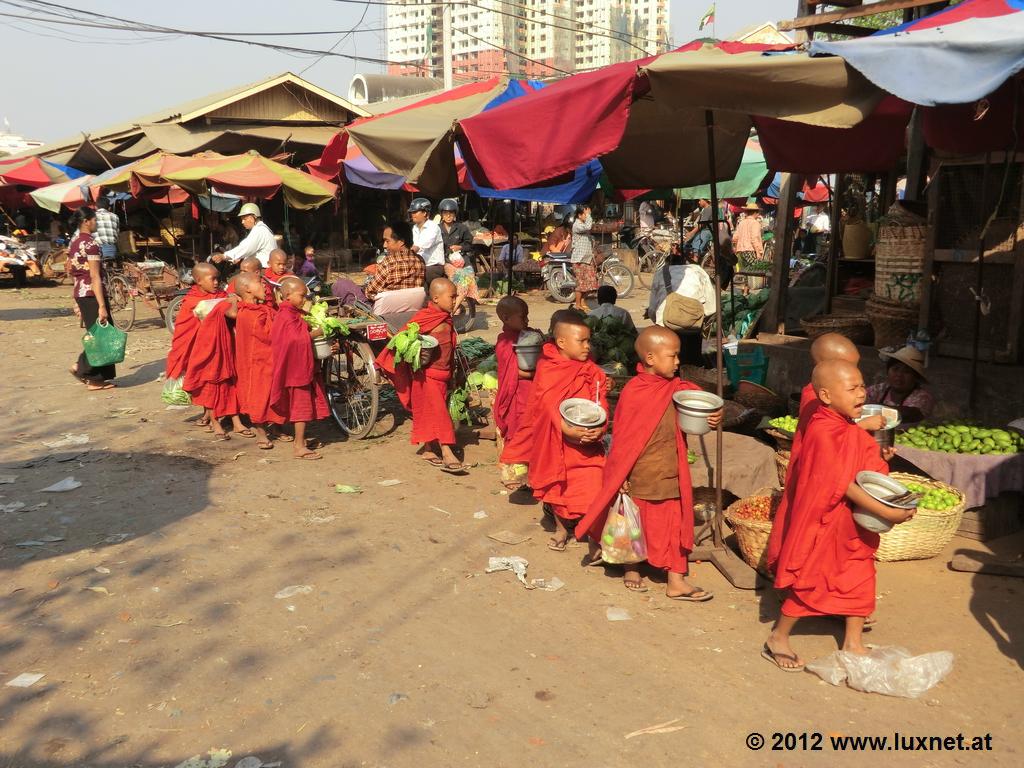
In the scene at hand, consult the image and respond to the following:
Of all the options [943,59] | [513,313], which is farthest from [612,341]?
[943,59]

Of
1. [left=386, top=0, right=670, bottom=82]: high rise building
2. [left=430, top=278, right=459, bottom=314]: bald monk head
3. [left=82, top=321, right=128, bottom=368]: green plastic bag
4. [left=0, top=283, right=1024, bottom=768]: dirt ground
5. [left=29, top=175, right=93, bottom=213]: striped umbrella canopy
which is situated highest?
[left=386, top=0, right=670, bottom=82]: high rise building

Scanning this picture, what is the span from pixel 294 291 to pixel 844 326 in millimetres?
4830

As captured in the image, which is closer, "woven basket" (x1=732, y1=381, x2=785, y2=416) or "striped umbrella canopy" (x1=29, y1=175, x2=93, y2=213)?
"woven basket" (x1=732, y1=381, x2=785, y2=416)

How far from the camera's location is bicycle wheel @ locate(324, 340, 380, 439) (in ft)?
25.6

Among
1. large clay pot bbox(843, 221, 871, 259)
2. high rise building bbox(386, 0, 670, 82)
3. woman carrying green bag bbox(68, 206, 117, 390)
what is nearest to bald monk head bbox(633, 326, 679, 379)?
large clay pot bbox(843, 221, 871, 259)

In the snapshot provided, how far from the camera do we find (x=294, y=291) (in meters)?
7.20

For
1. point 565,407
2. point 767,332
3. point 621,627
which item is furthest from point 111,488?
point 767,332

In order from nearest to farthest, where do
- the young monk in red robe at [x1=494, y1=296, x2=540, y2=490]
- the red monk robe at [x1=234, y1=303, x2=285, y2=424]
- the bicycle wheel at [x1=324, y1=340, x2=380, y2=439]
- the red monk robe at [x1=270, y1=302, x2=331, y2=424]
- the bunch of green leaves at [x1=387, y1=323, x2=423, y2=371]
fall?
the young monk in red robe at [x1=494, y1=296, x2=540, y2=490], the bunch of green leaves at [x1=387, y1=323, x2=423, y2=371], the red monk robe at [x1=270, y1=302, x2=331, y2=424], the red monk robe at [x1=234, y1=303, x2=285, y2=424], the bicycle wheel at [x1=324, y1=340, x2=380, y2=439]

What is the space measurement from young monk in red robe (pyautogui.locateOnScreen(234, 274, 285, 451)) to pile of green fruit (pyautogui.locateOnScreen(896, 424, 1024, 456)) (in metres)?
4.95

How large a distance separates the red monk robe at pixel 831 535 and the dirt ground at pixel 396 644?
1.28 feet

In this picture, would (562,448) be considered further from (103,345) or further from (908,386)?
(103,345)

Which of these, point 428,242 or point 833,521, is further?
point 428,242

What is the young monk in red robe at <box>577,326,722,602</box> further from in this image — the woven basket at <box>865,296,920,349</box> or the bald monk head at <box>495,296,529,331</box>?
the woven basket at <box>865,296,920,349</box>

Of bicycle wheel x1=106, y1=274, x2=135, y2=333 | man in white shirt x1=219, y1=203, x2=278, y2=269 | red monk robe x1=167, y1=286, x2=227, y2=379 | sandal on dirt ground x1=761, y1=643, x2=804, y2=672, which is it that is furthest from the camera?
bicycle wheel x1=106, y1=274, x2=135, y2=333
